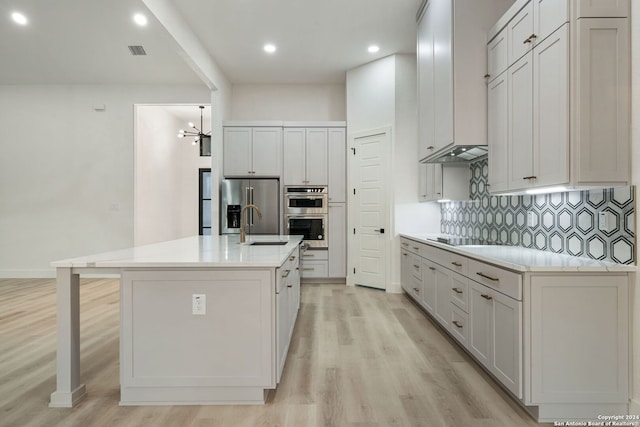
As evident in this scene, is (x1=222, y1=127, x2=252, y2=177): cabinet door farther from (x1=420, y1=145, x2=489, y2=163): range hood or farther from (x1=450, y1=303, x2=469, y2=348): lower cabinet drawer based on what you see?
(x1=450, y1=303, x2=469, y2=348): lower cabinet drawer

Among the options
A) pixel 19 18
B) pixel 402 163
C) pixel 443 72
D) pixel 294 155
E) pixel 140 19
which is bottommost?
pixel 402 163

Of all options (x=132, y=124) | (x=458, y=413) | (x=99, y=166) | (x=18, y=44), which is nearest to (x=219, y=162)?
(x=132, y=124)

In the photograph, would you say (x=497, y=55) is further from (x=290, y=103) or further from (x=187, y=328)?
(x=290, y=103)

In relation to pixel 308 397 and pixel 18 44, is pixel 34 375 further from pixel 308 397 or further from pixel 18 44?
pixel 18 44

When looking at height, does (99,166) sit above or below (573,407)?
above

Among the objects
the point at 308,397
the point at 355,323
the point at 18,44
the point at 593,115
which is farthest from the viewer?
the point at 18,44

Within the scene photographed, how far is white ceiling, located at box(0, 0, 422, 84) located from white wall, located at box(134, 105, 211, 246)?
3.63ft

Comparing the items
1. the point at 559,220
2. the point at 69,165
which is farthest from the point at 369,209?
the point at 69,165

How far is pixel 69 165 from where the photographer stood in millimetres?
6273

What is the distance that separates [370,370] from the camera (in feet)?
8.59

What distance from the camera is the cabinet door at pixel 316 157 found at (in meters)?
5.95

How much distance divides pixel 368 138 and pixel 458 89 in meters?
2.54

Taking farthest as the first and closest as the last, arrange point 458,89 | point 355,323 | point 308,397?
point 355,323 → point 458,89 → point 308,397

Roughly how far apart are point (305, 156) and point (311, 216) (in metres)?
0.96
